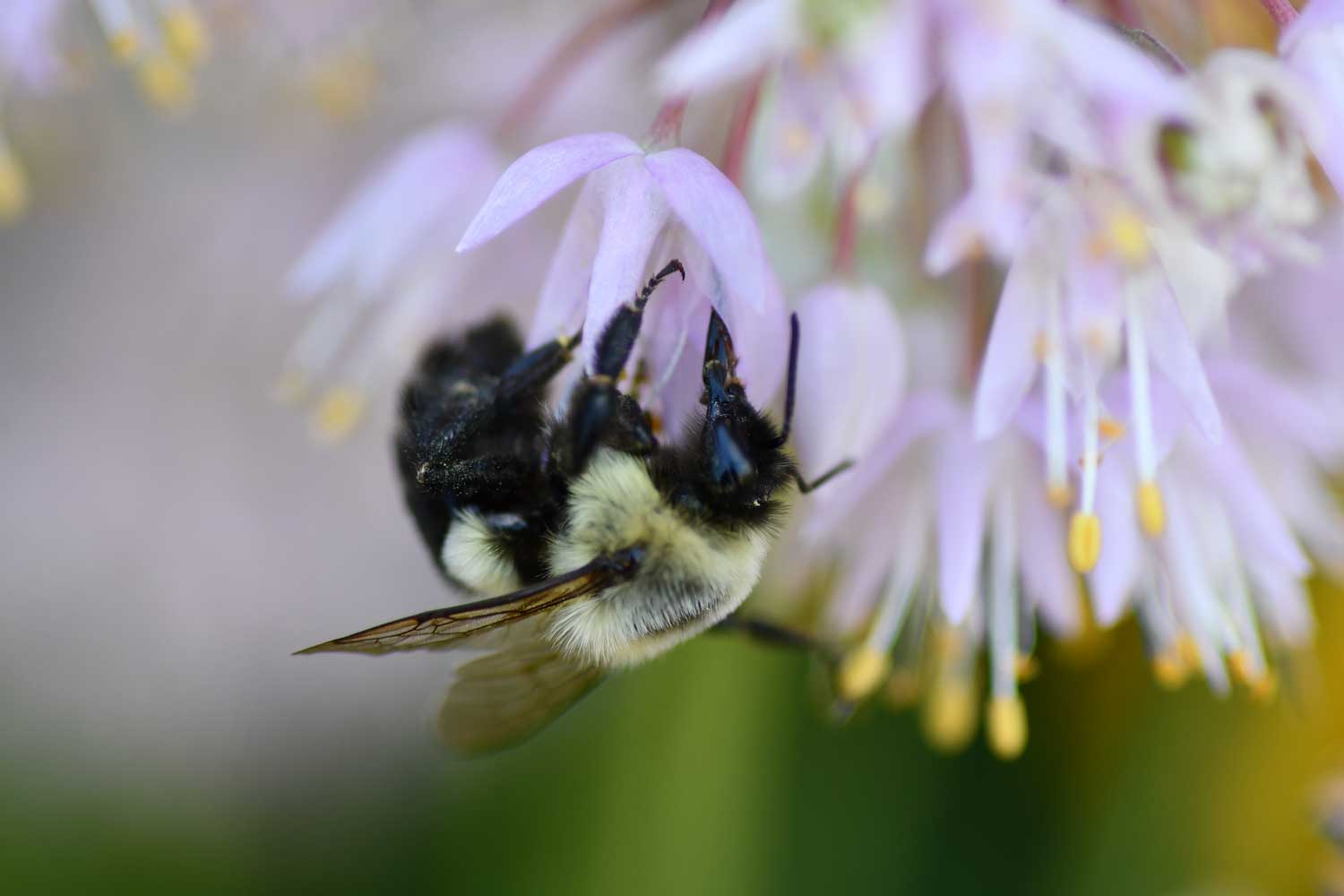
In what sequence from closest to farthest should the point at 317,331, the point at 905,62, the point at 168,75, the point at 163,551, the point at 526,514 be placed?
1. the point at 905,62
2. the point at 526,514
3. the point at 168,75
4. the point at 317,331
5. the point at 163,551

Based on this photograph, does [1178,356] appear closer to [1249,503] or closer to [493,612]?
[1249,503]

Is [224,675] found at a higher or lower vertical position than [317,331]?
lower

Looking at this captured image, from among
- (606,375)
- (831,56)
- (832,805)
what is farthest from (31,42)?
(832,805)

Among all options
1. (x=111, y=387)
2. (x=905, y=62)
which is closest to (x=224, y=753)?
(x=111, y=387)

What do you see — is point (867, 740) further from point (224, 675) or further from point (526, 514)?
point (224, 675)

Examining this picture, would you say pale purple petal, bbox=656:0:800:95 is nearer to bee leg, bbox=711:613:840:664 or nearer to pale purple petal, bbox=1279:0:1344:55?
pale purple petal, bbox=1279:0:1344:55

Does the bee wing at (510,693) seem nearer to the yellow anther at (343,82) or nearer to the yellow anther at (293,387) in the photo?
the yellow anther at (293,387)

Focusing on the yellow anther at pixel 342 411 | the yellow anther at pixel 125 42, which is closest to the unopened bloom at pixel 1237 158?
the yellow anther at pixel 342 411

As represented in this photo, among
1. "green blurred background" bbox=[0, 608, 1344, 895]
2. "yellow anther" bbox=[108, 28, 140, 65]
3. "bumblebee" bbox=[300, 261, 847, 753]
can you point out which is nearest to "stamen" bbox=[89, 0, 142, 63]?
"yellow anther" bbox=[108, 28, 140, 65]
